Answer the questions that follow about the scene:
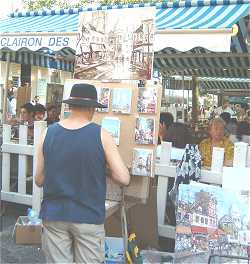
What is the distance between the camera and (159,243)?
4.48 metres

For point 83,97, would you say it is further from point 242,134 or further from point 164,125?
point 242,134

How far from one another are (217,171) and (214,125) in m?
1.23

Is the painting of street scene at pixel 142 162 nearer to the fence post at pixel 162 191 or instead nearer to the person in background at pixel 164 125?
the fence post at pixel 162 191

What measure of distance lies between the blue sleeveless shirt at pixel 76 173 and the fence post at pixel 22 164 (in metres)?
2.55

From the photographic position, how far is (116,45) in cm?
368

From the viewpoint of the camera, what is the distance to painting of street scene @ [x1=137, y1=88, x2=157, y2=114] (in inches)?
138

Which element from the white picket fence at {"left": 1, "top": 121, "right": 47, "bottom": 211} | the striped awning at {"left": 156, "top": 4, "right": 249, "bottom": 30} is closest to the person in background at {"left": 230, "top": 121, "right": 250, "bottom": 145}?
the striped awning at {"left": 156, "top": 4, "right": 249, "bottom": 30}

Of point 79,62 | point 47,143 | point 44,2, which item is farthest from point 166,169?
point 44,2

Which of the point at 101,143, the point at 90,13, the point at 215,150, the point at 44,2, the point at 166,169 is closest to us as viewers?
the point at 101,143

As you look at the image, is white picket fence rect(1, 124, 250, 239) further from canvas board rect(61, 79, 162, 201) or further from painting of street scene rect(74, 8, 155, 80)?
painting of street scene rect(74, 8, 155, 80)

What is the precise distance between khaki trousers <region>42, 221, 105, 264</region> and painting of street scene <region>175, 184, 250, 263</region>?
92 centimetres

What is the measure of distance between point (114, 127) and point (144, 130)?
0.24m

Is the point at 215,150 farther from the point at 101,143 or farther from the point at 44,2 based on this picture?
the point at 44,2

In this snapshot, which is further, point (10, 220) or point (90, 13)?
point (10, 220)
